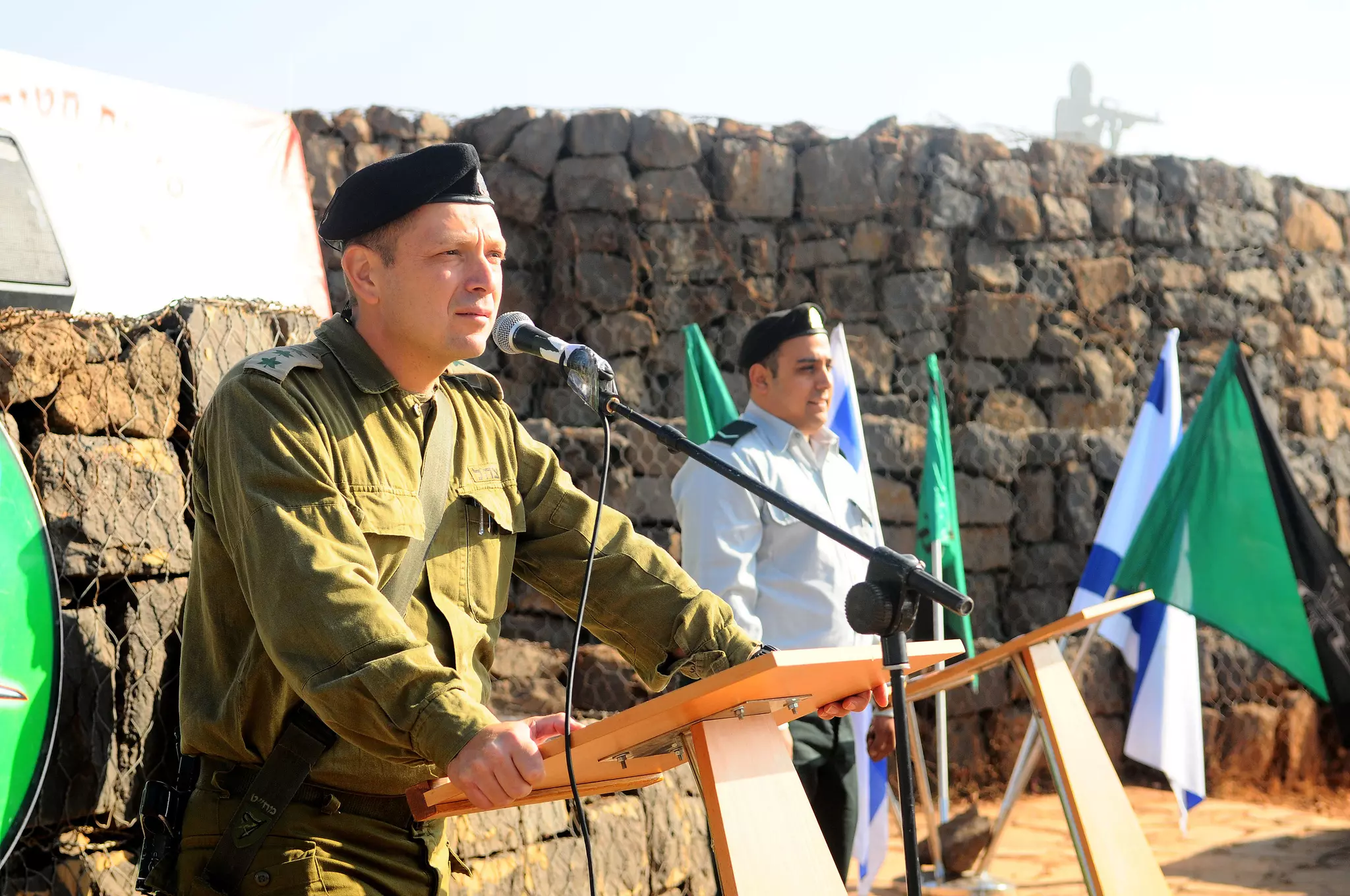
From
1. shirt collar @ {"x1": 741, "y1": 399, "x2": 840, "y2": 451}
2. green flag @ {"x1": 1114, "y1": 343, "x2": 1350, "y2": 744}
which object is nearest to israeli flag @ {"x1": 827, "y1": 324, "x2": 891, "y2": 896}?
shirt collar @ {"x1": 741, "y1": 399, "x2": 840, "y2": 451}

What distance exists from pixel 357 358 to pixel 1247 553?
12.6 feet

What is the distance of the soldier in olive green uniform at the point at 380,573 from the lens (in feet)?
5.32

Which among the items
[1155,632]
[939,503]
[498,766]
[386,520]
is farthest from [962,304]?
[498,766]

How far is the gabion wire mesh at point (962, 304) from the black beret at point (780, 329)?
2.91m

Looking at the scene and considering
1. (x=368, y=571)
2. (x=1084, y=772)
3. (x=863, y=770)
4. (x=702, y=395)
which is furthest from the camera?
(x=702, y=395)

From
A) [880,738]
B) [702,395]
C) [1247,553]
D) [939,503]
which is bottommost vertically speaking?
[880,738]

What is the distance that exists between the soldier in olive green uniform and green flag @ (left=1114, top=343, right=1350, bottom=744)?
3229 mm

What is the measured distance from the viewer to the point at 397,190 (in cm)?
201

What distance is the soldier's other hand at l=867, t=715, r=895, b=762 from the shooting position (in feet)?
12.0

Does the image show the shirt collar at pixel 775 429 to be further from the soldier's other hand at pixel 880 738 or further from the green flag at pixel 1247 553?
the green flag at pixel 1247 553

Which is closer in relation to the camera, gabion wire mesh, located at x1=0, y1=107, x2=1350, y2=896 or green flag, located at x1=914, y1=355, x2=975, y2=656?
green flag, located at x1=914, y1=355, x2=975, y2=656

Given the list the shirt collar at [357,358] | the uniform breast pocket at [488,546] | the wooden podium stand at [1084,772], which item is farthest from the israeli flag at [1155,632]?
the shirt collar at [357,358]

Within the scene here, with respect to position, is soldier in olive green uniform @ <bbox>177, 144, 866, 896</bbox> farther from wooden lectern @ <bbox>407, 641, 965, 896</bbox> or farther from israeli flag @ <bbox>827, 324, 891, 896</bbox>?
israeli flag @ <bbox>827, 324, 891, 896</bbox>

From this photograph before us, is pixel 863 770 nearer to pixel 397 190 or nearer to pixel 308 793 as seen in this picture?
pixel 308 793
